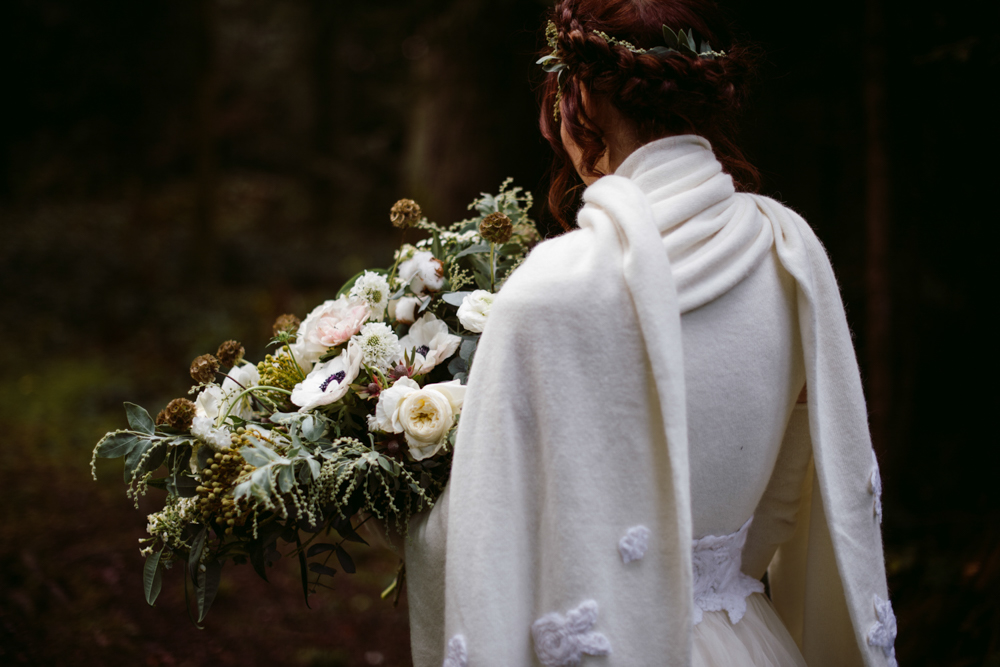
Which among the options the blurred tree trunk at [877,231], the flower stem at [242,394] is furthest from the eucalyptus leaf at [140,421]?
the blurred tree trunk at [877,231]

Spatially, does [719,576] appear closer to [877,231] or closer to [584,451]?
[584,451]

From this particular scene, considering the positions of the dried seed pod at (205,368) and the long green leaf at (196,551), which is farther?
the dried seed pod at (205,368)

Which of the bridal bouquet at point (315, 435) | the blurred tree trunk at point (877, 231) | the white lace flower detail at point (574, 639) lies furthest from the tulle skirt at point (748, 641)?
the blurred tree trunk at point (877, 231)

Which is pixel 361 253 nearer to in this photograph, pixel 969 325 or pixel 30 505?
pixel 30 505

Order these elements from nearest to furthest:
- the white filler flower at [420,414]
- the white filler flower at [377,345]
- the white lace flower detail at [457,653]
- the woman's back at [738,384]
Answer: the white lace flower detail at [457,653]
the woman's back at [738,384]
the white filler flower at [420,414]
the white filler flower at [377,345]

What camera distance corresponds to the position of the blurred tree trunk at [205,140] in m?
6.87

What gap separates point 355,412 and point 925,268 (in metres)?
2.64

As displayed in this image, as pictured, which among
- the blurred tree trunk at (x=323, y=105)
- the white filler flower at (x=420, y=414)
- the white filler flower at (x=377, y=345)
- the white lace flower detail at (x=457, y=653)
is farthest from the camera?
the blurred tree trunk at (x=323, y=105)

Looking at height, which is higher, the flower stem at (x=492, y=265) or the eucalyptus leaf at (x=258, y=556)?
the flower stem at (x=492, y=265)

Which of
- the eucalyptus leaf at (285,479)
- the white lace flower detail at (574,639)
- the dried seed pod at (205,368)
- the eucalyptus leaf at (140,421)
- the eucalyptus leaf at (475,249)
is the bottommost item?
the white lace flower detail at (574,639)

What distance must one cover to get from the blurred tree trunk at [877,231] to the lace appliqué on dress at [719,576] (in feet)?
5.80

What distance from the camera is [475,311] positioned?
1.29m

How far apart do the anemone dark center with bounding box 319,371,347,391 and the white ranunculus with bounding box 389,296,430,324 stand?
0.65 ft

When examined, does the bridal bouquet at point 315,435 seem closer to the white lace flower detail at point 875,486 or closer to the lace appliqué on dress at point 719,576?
the lace appliqué on dress at point 719,576
